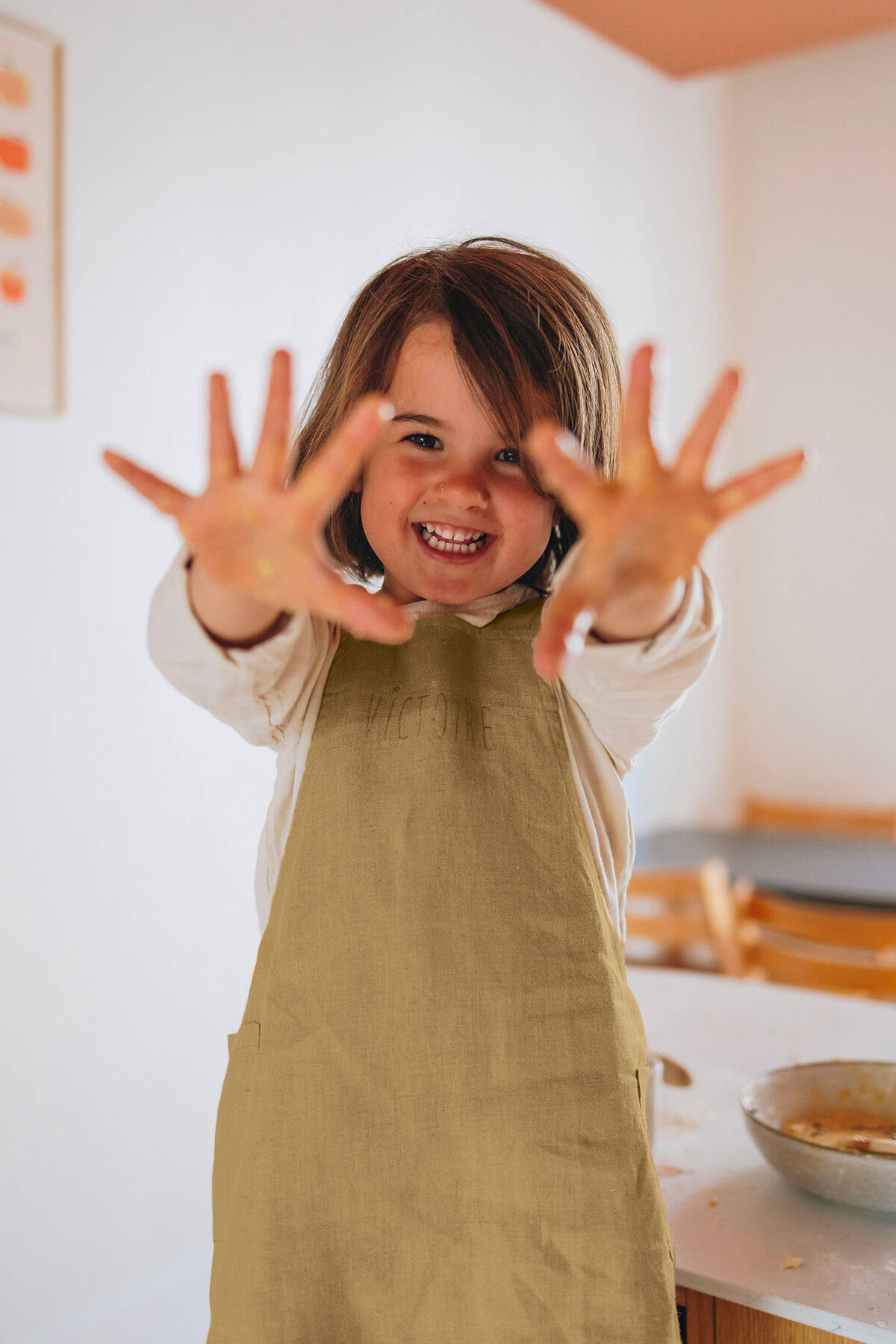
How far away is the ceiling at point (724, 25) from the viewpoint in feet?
8.57

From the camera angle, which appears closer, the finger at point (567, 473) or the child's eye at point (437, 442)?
the finger at point (567, 473)

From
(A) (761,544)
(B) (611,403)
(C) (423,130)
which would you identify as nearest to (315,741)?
(B) (611,403)

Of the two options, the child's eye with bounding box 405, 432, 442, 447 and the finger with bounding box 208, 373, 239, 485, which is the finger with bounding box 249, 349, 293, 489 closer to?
the finger with bounding box 208, 373, 239, 485

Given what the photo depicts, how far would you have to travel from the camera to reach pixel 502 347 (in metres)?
0.79

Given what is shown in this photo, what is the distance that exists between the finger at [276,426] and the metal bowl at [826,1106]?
2.01 feet

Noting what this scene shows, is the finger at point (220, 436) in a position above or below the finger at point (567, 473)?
above

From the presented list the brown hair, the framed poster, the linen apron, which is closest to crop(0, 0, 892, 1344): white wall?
the framed poster

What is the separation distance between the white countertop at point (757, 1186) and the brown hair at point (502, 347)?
44 cm

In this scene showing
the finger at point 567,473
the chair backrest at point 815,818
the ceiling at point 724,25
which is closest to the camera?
the finger at point 567,473

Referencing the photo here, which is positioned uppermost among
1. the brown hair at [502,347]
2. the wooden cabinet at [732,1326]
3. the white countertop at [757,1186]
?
the brown hair at [502,347]

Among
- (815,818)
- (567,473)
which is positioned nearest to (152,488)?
(567,473)

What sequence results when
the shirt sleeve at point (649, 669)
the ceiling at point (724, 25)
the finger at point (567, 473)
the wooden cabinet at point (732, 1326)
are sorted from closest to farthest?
the finger at point (567, 473) → the shirt sleeve at point (649, 669) → the wooden cabinet at point (732, 1326) → the ceiling at point (724, 25)

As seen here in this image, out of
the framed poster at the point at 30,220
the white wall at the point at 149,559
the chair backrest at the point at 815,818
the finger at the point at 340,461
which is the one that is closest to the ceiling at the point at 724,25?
the white wall at the point at 149,559

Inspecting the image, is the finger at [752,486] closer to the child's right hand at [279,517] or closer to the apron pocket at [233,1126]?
the child's right hand at [279,517]
